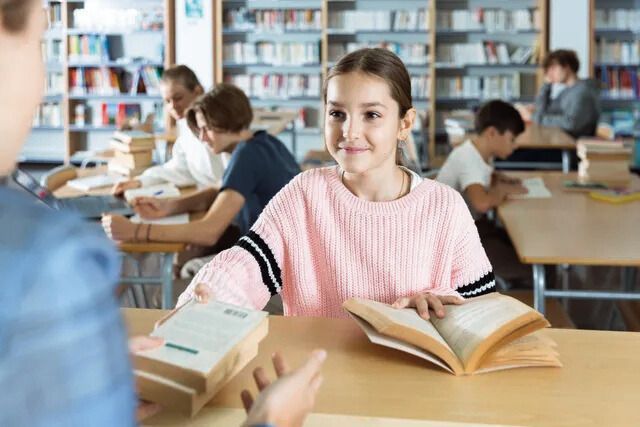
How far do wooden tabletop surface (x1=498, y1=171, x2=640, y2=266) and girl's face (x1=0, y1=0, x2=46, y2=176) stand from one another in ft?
7.62

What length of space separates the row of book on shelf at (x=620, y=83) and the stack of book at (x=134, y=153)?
5.59 m

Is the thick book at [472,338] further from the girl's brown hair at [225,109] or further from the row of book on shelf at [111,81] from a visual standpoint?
the row of book on shelf at [111,81]

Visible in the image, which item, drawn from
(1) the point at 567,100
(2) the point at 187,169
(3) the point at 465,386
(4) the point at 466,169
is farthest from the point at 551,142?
(3) the point at 465,386

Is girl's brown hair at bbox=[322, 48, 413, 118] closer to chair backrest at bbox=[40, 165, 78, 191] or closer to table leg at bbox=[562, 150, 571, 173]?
chair backrest at bbox=[40, 165, 78, 191]

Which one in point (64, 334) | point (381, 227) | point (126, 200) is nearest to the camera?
point (64, 334)

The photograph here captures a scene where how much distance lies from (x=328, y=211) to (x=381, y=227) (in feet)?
0.39

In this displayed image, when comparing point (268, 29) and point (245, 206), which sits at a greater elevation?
point (268, 29)

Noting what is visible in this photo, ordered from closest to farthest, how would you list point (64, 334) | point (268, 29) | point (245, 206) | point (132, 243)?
point (64, 334) < point (132, 243) < point (245, 206) < point (268, 29)

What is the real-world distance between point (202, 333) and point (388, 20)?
26.0 ft

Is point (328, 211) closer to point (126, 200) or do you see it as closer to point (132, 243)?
point (132, 243)

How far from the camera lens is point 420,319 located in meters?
1.51

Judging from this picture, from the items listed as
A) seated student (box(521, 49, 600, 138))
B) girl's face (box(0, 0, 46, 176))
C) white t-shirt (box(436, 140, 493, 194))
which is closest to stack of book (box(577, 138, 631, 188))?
white t-shirt (box(436, 140, 493, 194))

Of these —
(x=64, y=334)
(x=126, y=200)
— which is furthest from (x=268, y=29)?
(x=64, y=334)

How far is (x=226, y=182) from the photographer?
3139mm
